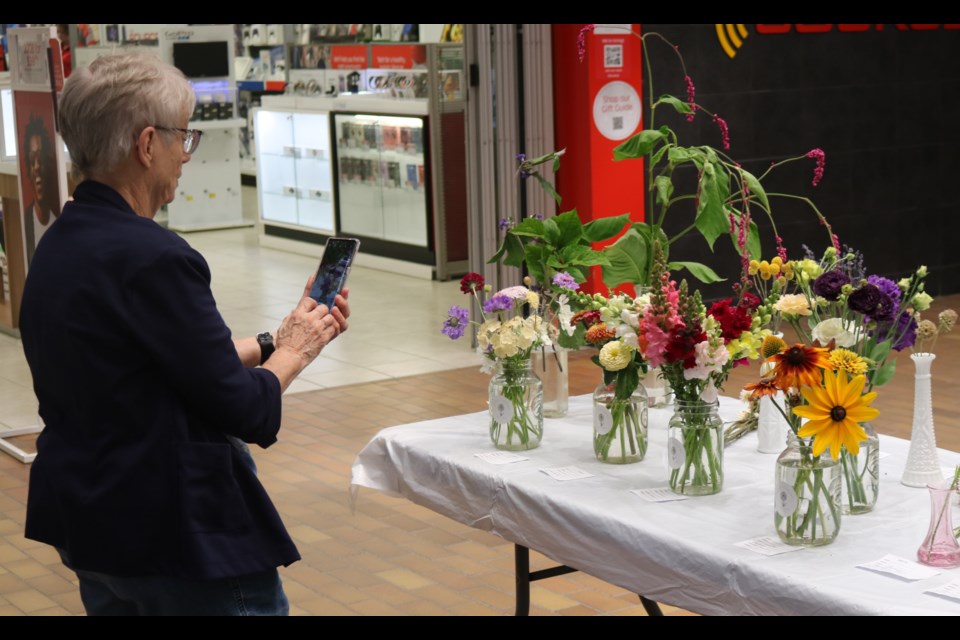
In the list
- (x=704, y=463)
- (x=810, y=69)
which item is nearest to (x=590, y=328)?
(x=704, y=463)

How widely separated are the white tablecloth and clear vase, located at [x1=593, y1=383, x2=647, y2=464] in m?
0.03

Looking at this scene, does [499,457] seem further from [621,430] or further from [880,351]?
[880,351]

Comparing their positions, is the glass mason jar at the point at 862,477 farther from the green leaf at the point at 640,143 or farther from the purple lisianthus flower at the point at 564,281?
the green leaf at the point at 640,143

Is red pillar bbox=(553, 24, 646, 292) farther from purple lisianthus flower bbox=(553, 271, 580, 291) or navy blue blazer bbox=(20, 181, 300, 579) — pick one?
navy blue blazer bbox=(20, 181, 300, 579)

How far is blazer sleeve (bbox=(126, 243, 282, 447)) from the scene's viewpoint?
188 cm

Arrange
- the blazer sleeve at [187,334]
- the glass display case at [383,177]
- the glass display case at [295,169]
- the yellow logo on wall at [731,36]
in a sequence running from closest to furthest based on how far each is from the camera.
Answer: the blazer sleeve at [187,334], the yellow logo on wall at [731,36], the glass display case at [383,177], the glass display case at [295,169]

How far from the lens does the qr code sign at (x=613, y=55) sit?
291 inches

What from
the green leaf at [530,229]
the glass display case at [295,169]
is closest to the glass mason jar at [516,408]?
the green leaf at [530,229]

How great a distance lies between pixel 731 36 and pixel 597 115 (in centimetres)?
117

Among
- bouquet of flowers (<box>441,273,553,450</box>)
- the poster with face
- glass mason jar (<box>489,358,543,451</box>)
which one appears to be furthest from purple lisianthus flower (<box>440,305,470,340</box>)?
the poster with face

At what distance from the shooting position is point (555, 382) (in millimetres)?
3445

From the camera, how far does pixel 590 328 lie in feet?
9.98

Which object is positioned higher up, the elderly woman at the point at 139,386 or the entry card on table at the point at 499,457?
the elderly woman at the point at 139,386

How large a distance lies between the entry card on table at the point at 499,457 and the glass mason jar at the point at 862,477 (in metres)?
0.76
